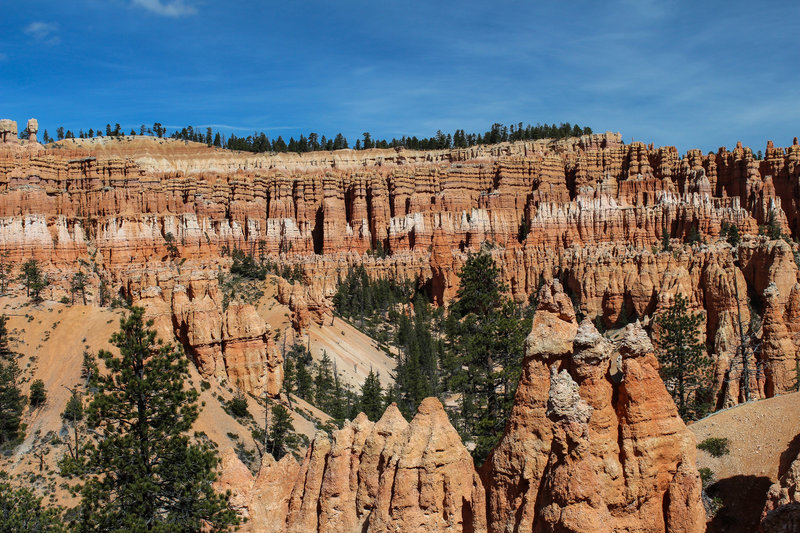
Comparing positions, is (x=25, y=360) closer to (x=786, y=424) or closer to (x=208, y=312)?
(x=208, y=312)

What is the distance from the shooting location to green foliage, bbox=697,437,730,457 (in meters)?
17.4

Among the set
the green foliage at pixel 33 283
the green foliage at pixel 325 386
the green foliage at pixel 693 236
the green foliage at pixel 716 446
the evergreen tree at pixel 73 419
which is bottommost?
the green foliage at pixel 325 386

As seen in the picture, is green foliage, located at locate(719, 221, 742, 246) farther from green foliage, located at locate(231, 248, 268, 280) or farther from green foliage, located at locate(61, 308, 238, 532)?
green foliage, located at locate(61, 308, 238, 532)

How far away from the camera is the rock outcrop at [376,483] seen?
1464cm

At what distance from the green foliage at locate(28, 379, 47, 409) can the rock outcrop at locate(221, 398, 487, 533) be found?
1757 centimetres

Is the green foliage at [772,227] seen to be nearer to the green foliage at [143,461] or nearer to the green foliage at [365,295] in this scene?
the green foliage at [365,295]

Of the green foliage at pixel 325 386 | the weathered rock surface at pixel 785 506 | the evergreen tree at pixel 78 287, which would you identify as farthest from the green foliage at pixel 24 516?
the evergreen tree at pixel 78 287

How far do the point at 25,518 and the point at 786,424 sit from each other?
2191cm

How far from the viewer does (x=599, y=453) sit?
11781mm

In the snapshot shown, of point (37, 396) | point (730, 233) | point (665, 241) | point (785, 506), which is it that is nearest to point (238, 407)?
point (37, 396)

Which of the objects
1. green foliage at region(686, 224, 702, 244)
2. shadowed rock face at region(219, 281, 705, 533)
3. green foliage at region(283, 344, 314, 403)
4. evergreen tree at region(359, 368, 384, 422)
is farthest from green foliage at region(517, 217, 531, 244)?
shadowed rock face at region(219, 281, 705, 533)

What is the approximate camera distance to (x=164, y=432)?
1989 centimetres

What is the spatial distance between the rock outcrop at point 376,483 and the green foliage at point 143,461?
1.32 meters

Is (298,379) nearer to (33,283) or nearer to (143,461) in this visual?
(33,283)
